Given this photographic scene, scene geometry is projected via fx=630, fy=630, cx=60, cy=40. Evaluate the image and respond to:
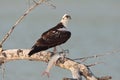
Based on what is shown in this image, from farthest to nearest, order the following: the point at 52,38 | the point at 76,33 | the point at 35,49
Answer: the point at 76,33
the point at 52,38
the point at 35,49

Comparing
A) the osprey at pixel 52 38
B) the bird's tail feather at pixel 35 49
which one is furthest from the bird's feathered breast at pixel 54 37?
the bird's tail feather at pixel 35 49

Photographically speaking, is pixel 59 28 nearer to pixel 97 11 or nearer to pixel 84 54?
pixel 84 54

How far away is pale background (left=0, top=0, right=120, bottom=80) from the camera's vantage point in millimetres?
12953

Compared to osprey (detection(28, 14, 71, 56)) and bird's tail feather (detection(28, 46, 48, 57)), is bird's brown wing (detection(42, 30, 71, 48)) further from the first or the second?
bird's tail feather (detection(28, 46, 48, 57))

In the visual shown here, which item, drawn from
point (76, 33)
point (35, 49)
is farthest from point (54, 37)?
point (76, 33)

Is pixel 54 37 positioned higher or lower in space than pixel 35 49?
higher

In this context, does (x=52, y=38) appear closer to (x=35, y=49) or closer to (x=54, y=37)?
(x=54, y=37)

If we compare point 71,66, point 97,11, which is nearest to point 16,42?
point 97,11

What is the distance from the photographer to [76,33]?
732 inches

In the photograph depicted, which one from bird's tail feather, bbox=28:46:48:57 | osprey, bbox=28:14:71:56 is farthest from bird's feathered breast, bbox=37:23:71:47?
bird's tail feather, bbox=28:46:48:57

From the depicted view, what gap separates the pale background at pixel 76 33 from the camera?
12953mm

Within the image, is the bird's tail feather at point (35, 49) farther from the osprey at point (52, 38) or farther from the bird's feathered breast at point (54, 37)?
the bird's feathered breast at point (54, 37)

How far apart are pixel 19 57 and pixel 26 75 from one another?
5817 millimetres

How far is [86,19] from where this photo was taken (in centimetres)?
2219
